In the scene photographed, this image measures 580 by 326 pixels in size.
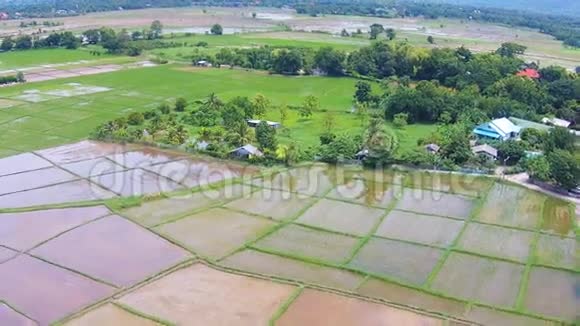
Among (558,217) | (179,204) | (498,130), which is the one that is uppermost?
(498,130)

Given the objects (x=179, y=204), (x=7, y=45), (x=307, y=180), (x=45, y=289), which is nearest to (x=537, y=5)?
(x=7, y=45)

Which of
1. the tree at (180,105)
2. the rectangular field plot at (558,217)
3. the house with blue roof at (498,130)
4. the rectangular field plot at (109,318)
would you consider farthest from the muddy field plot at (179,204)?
the tree at (180,105)

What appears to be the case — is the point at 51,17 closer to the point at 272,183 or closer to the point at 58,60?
the point at 58,60

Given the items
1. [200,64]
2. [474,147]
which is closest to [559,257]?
[474,147]

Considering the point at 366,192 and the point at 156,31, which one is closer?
the point at 366,192

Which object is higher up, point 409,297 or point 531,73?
point 531,73

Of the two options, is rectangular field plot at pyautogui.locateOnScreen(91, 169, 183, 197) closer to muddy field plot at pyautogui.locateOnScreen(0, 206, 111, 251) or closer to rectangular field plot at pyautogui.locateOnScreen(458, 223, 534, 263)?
muddy field plot at pyautogui.locateOnScreen(0, 206, 111, 251)

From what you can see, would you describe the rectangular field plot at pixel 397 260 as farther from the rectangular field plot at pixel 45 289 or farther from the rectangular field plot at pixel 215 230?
the rectangular field plot at pixel 45 289

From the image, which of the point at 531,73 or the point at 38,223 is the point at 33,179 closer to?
the point at 38,223
